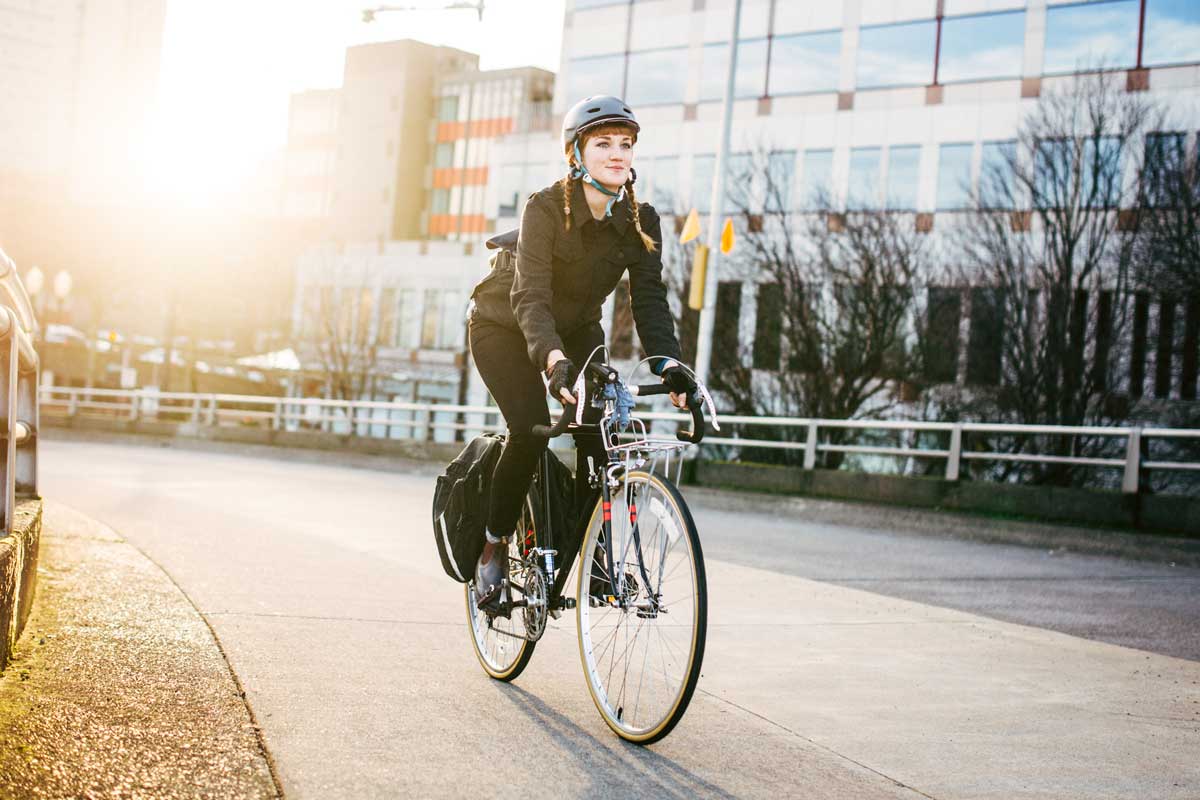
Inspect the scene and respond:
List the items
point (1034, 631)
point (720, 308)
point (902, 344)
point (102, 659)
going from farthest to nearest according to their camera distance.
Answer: point (720, 308) → point (902, 344) → point (1034, 631) → point (102, 659)

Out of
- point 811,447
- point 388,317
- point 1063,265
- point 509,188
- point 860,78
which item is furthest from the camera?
point 388,317

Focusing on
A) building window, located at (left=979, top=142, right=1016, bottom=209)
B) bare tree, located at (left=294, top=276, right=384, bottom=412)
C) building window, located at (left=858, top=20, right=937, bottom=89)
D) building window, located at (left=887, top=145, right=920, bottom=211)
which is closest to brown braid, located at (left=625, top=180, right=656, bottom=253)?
building window, located at (left=979, top=142, right=1016, bottom=209)

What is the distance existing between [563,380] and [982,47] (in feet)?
113

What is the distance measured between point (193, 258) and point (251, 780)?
90.4 meters

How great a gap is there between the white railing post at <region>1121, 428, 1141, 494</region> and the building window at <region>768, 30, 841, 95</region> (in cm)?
2667

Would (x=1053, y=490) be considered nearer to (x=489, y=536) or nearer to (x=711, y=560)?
(x=711, y=560)

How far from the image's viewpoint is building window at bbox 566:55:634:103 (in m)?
44.2

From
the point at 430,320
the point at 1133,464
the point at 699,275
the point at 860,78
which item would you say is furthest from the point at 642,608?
the point at 430,320

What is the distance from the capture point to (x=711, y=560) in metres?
9.65

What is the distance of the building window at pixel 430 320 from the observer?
57.4 meters

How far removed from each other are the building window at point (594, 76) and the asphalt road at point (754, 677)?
35.5m

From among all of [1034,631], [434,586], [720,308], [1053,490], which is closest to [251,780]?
[434,586]

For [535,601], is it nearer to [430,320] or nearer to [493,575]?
[493,575]

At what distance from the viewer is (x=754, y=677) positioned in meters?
5.12
